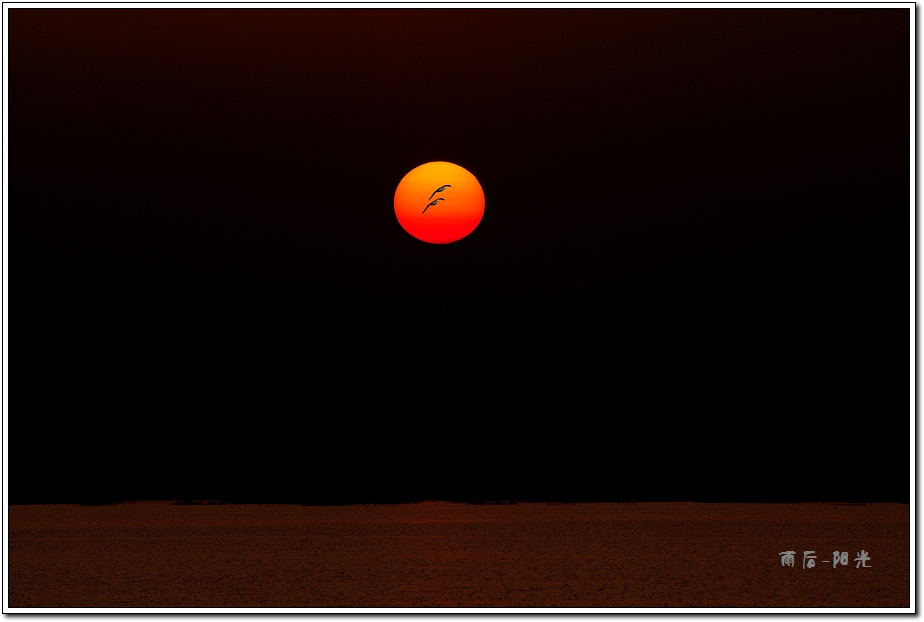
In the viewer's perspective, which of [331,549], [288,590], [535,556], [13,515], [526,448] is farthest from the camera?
[526,448]

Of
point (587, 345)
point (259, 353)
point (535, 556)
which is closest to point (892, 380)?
point (587, 345)

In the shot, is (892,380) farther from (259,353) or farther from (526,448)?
(259,353)

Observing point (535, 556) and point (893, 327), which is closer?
point (535, 556)

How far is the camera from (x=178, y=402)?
9984 millimetres

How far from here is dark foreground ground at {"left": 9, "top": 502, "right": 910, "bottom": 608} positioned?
13.8 feet

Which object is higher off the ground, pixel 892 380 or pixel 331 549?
pixel 892 380

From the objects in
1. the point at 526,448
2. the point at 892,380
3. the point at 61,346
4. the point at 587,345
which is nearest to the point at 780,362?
the point at 892,380

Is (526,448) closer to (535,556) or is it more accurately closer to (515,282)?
(515,282)

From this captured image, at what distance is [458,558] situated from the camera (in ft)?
17.5

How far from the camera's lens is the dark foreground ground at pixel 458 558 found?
422 cm

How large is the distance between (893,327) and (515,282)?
14.9 ft

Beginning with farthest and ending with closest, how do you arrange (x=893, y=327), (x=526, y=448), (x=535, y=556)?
(x=893, y=327) < (x=526, y=448) < (x=535, y=556)

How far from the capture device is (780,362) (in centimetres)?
1023

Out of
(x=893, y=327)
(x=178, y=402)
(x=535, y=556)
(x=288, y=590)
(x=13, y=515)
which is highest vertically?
(x=893, y=327)
